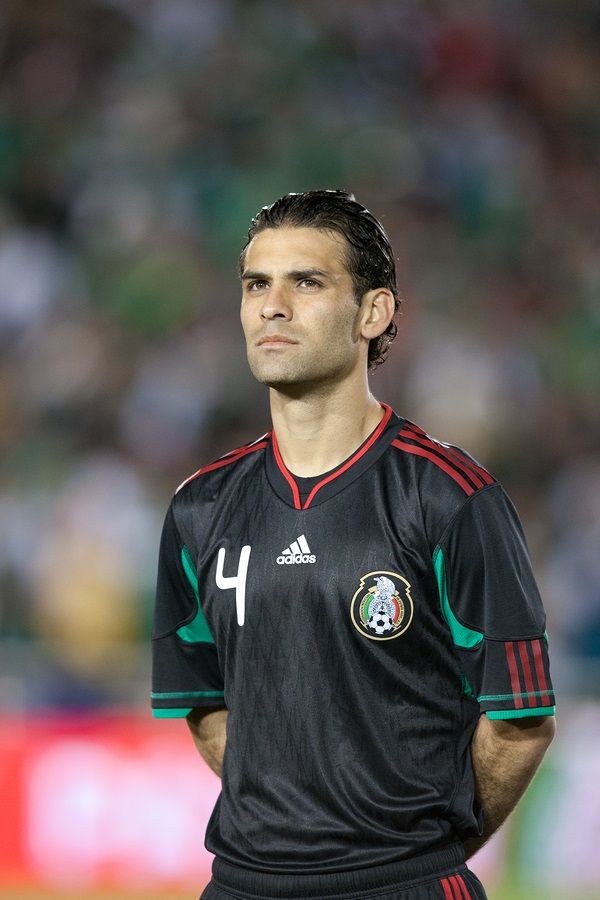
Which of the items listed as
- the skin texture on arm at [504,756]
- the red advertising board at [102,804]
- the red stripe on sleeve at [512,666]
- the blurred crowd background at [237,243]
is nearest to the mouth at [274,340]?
the red stripe on sleeve at [512,666]

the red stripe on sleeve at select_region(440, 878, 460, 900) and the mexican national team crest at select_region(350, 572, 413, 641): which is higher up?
the mexican national team crest at select_region(350, 572, 413, 641)

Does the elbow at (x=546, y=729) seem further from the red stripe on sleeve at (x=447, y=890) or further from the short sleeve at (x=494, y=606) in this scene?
the red stripe on sleeve at (x=447, y=890)

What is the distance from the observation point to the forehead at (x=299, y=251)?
2.79 m

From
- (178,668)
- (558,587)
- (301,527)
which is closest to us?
(301,527)

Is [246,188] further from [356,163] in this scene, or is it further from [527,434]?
[527,434]

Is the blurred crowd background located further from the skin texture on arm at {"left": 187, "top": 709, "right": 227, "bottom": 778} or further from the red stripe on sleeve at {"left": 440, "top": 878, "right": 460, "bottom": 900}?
the red stripe on sleeve at {"left": 440, "top": 878, "right": 460, "bottom": 900}

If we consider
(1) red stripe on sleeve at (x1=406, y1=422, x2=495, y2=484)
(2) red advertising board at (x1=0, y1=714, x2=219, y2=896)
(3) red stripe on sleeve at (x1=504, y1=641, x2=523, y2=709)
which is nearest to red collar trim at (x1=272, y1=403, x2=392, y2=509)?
(1) red stripe on sleeve at (x1=406, y1=422, x2=495, y2=484)

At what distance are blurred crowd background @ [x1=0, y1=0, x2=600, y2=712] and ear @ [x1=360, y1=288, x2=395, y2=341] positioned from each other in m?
4.89

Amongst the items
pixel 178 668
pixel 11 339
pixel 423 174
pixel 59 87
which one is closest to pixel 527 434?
pixel 423 174

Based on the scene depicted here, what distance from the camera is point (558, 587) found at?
26.4ft

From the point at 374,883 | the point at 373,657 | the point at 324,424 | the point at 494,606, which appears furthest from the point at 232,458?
the point at 374,883

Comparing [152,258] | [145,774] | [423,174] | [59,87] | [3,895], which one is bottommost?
[3,895]

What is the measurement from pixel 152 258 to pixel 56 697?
3989mm

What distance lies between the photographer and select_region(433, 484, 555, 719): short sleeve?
2615 millimetres
